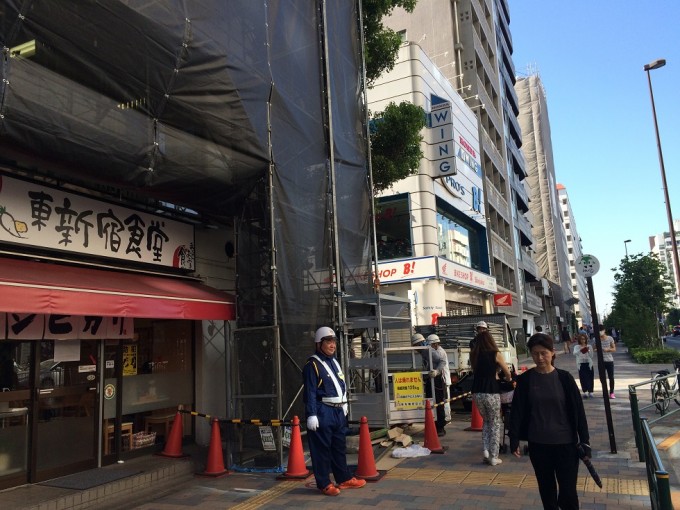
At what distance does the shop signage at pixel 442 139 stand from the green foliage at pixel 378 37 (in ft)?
27.2

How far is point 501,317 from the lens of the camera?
47.6 ft

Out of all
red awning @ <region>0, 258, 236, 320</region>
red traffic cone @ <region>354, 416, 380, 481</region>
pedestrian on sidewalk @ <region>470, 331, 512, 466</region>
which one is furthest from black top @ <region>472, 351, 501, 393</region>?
red awning @ <region>0, 258, 236, 320</region>

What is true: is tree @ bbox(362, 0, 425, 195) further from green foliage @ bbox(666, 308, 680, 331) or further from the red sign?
green foliage @ bbox(666, 308, 680, 331)

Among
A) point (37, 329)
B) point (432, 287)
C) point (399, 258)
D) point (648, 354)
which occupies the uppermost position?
point (399, 258)

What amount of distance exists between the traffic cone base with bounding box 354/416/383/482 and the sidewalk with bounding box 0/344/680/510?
175 millimetres

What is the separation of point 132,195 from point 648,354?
22.0 metres

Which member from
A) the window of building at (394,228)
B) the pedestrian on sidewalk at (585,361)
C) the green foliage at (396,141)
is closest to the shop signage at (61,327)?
the green foliage at (396,141)

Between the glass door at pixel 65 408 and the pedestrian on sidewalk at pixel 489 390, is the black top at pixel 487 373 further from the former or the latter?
the glass door at pixel 65 408

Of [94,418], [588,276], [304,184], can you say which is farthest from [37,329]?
[588,276]

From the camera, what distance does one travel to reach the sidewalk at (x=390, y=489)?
218 inches

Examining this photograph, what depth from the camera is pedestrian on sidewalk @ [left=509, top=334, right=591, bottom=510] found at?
4.06 metres

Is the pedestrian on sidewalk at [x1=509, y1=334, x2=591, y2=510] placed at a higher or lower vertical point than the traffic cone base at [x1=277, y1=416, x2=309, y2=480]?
higher

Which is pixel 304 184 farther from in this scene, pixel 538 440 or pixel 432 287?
pixel 432 287

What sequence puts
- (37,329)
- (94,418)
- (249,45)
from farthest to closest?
(249,45), (94,418), (37,329)
